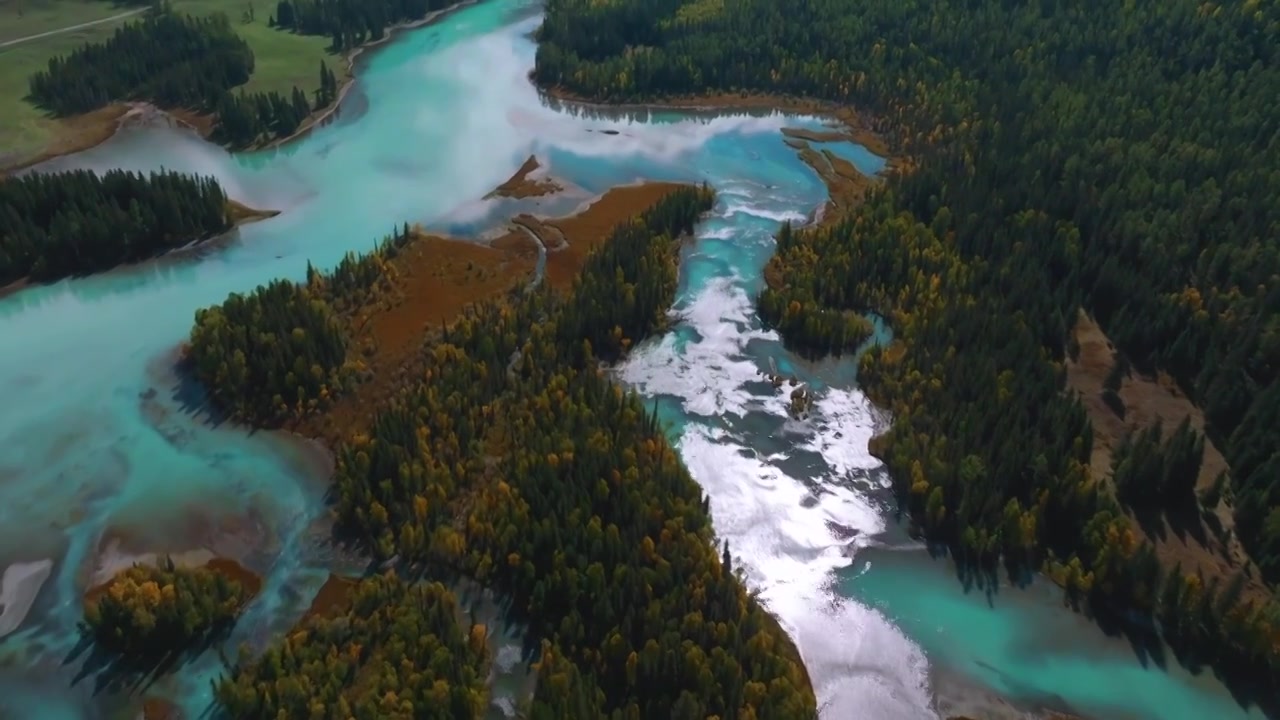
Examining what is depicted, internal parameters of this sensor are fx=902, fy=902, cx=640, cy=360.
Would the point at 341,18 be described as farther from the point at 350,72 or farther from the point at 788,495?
the point at 788,495

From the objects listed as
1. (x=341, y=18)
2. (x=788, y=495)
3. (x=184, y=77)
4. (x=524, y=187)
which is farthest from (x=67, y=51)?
(x=788, y=495)

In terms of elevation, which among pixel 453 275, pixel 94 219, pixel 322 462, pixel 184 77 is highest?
pixel 184 77

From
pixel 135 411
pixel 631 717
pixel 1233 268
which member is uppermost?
pixel 1233 268

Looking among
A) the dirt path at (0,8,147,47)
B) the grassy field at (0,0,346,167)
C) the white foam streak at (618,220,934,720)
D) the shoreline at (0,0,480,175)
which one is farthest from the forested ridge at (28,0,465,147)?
the white foam streak at (618,220,934,720)

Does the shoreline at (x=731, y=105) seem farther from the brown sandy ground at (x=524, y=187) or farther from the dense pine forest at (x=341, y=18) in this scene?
the dense pine forest at (x=341, y=18)

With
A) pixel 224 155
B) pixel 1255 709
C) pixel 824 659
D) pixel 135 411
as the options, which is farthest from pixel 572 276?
pixel 1255 709

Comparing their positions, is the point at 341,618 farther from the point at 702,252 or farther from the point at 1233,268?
the point at 1233,268

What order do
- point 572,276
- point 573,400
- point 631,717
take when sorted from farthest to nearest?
point 572,276, point 573,400, point 631,717
